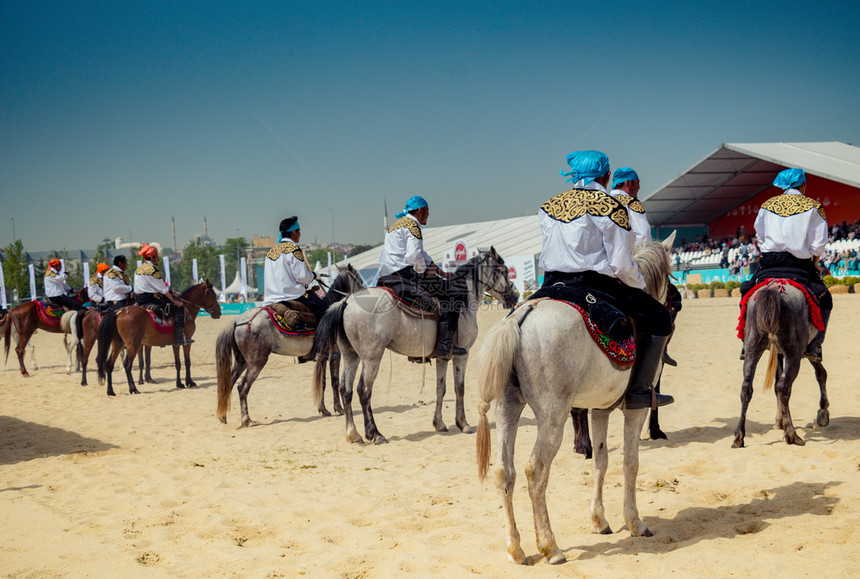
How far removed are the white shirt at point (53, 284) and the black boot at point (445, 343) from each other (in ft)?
39.8

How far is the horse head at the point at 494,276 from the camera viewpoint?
8.43 meters

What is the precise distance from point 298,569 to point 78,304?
47.3 feet

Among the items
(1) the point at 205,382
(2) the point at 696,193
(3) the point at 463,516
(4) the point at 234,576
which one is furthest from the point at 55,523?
(2) the point at 696,193

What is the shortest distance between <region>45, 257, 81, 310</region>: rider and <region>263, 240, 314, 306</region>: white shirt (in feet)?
30.1

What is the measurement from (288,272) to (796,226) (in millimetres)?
6299

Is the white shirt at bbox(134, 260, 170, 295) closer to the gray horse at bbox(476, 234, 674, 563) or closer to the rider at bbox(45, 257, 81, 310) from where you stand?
the rider at bbox(45, 257, 81, 310)

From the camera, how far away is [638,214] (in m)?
6.23

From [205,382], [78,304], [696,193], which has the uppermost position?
[696,193]

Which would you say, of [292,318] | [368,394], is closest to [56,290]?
[292,318]

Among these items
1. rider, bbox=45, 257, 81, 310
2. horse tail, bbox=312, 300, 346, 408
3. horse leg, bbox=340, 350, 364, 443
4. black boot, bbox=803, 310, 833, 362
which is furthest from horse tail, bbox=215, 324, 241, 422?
rider, bbox=45, 257, 81, 310

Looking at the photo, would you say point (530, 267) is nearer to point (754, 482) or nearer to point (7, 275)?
point (754, 482)

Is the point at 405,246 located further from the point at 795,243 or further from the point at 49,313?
the point at 49,313

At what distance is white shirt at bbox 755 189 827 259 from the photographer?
21.1 ft

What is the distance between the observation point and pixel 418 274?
799cm
